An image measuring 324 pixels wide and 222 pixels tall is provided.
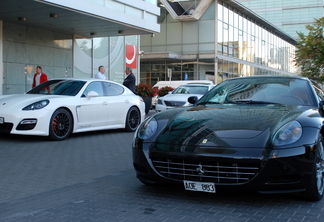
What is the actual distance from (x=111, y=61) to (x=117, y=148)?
1545 cm

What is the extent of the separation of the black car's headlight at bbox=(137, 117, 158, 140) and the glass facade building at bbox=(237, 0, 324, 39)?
81.6 m

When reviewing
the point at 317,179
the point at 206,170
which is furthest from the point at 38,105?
the point at 317,179

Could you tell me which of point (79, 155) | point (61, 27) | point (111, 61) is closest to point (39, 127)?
point (79, 155)

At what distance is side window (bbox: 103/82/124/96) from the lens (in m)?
10.8

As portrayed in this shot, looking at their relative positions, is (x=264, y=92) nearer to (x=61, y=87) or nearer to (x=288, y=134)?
(x=288, y=134)

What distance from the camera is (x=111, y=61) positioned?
23.5 meters

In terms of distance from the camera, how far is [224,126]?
445 centimetres

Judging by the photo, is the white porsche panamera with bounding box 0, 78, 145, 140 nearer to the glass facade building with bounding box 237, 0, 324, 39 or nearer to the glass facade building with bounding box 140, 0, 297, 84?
the glass facade building with bounding box 140, 0, 297, 84

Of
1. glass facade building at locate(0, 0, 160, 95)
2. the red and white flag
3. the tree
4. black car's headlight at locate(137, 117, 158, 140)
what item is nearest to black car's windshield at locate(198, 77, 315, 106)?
black car's headlight at locate(137, 117, 158, 140)

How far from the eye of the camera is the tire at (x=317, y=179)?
168 inches

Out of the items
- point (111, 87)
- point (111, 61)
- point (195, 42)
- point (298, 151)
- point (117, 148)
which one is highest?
point (195, 42)

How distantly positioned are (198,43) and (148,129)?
36107 mm

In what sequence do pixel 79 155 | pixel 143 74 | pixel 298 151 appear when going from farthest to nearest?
1. pixel 143 74
2. pixel 79 155
3. pixel 298 151

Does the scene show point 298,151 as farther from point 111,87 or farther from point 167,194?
point 111,87
